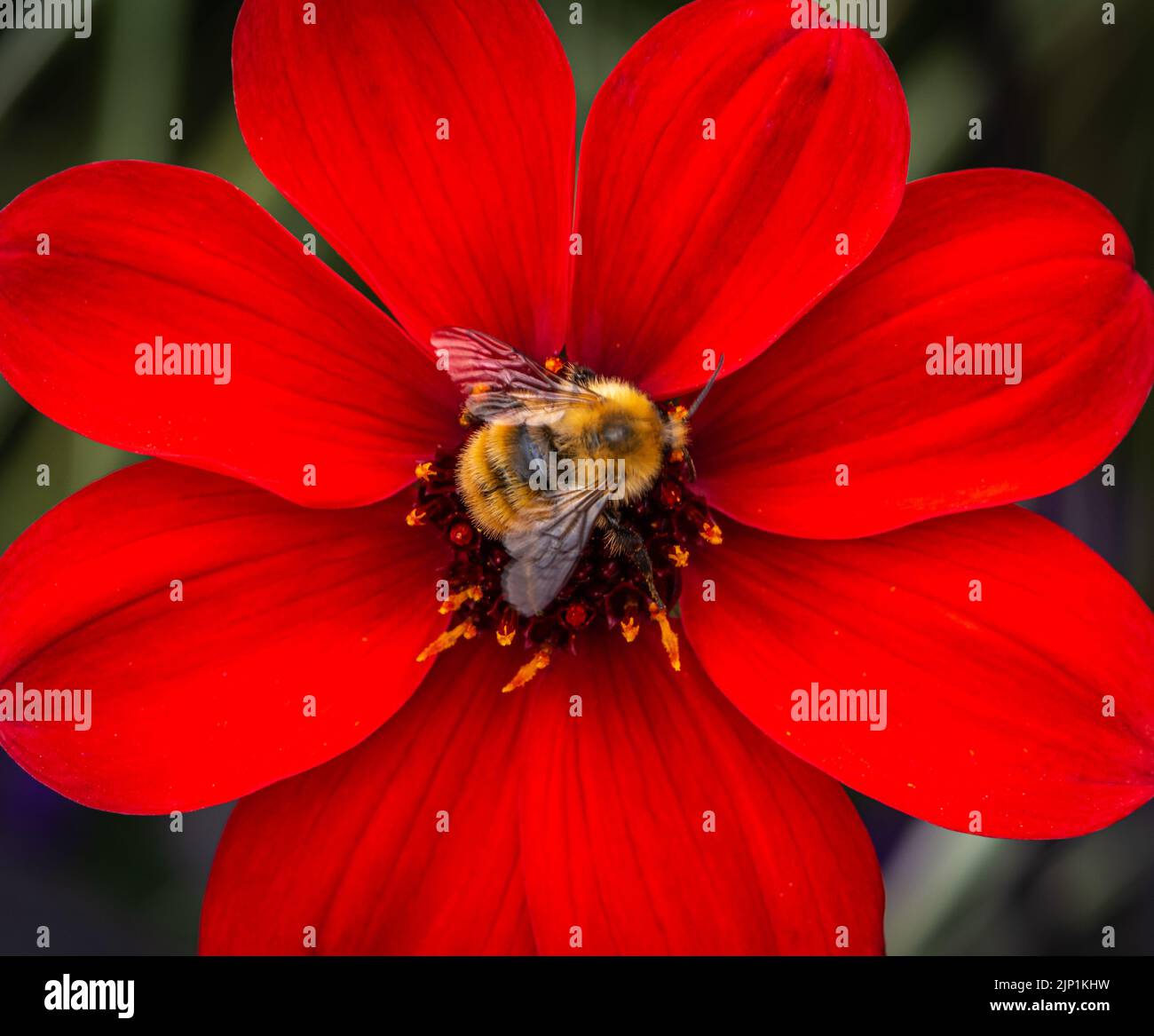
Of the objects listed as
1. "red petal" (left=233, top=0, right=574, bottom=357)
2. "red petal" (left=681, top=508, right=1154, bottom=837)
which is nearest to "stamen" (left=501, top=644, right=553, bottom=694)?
"red petal" (left=681, top=508, right=1154, bottom=837)

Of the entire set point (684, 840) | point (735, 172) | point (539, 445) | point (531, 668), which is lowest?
point (684, 840)

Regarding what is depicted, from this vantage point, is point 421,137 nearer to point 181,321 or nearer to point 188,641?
point 181,321

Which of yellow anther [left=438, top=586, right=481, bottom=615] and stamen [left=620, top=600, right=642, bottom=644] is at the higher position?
yellow anther [left=438, top=586, right=481, bottom=615]

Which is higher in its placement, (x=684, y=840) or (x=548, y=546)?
A: (x=548, y=546)

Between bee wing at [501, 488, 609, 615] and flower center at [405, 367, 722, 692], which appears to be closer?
bee wing at [501, 488, 609, 615]

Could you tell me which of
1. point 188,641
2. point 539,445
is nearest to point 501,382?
point 539,445

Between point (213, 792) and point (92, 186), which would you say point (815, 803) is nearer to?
point (213, 792)

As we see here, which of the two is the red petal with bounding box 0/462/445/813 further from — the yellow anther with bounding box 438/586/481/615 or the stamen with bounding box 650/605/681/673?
the stamen with bounding box 650/605/681/673
